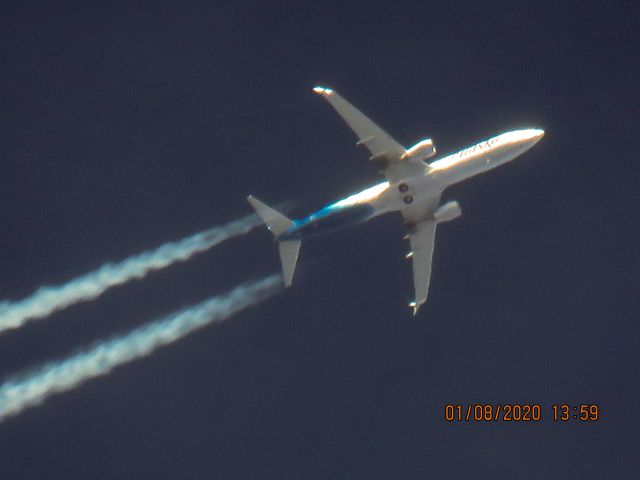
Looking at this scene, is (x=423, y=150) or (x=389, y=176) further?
(x=389, y=176)

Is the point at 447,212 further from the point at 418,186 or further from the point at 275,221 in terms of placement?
the point at 275,221

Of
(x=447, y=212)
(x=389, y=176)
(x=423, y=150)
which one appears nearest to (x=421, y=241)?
(x=447, y=212)

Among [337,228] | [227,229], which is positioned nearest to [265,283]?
[227,229]

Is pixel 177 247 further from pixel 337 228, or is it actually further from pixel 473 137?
pixel 473 137

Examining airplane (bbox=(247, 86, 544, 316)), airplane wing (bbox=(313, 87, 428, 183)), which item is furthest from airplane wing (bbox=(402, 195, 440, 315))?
airplane wing (bbox=(313, 87, 428, 183))

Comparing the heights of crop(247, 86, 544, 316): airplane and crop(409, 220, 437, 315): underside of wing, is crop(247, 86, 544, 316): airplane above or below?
above

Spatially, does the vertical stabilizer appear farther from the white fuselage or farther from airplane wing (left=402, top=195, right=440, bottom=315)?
airplane wing (left=402, top=195, right=440, bottom=315)

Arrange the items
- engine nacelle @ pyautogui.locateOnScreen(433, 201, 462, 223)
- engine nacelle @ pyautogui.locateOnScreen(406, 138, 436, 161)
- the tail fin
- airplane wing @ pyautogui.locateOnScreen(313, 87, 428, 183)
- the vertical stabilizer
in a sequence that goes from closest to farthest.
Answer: engine nacelle @ pyautogui.locateOnScreen(406, 138, 436, 161) < airplane wing @ pyautogui.locateOnScreen(313, 87, 428, 183) < the tail fin < the vertical stabilizer < engine nacelle @ pyautogui.locateOnScreen(433, 201, 462, 223)

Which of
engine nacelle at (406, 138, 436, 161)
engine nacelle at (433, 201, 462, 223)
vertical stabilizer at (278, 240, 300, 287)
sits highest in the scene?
engine nacelle at (406, 138, 436, 161)
